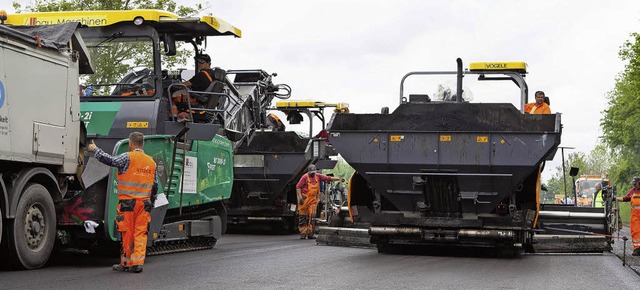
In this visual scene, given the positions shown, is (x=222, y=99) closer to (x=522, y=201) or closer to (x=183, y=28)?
(x=183, y=28)

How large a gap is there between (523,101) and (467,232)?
2661 millimetres

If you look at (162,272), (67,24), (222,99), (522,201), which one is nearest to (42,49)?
(67,24)

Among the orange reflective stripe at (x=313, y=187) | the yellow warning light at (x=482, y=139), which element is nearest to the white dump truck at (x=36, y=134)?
the yellow warning light at (x=482, y=139)

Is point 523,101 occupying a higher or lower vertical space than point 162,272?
higher

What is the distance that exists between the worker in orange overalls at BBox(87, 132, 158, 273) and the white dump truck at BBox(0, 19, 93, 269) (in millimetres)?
581

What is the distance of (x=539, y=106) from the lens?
1393 centimetres

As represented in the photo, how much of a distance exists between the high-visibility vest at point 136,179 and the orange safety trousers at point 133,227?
6 centimetres

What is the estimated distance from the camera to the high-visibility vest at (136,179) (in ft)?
33.3

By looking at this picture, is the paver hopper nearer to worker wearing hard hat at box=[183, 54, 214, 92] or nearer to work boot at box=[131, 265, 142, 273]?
worker wearing hard hat at box=[183, 54, 214, 92]

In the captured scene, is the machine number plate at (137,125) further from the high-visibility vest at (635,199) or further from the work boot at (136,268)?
the high-visibility vest at (635,199)

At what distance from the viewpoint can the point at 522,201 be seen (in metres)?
13.0

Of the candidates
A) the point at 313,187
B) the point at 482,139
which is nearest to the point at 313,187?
the point at 313,187

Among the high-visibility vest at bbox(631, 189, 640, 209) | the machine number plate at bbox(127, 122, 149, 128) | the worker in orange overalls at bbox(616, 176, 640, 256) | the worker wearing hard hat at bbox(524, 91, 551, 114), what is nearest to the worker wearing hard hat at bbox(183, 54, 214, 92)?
the machine number plate at bbox(127, 122, 149, 128)

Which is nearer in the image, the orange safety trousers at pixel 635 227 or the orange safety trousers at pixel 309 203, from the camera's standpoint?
the orange safety trousers at pixel 635 227
